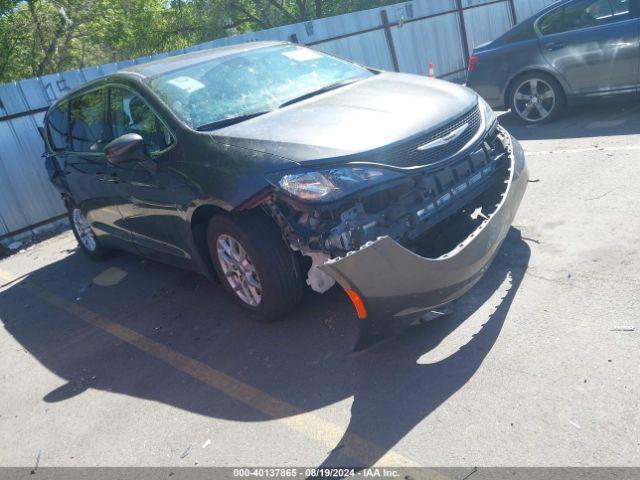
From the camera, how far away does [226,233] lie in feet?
13.2

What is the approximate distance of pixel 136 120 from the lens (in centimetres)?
476

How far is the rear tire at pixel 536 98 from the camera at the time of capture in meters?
7.77

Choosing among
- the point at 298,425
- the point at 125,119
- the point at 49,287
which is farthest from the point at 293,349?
the point at 49,287

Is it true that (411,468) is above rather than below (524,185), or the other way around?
below

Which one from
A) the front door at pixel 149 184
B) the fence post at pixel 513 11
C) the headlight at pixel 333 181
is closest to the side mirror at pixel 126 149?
the front door at pixel 149 184

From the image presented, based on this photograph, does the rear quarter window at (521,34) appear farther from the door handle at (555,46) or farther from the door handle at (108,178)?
the door handle at (108,178)

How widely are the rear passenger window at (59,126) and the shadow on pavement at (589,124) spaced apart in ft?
17.7

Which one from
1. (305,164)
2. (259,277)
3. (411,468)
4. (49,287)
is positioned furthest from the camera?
(49,287)

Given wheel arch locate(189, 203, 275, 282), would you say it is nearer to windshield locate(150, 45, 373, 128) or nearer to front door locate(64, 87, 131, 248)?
windshield locate(150, 45, 373, 128)

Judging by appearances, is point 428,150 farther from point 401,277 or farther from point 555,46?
point 555,46

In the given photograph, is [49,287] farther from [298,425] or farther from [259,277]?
[298,425]

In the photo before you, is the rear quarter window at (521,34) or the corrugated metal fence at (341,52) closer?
the rear quarter window at (521,34)

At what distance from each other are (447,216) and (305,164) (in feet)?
3.06

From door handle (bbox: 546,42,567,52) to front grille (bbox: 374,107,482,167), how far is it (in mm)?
4334
